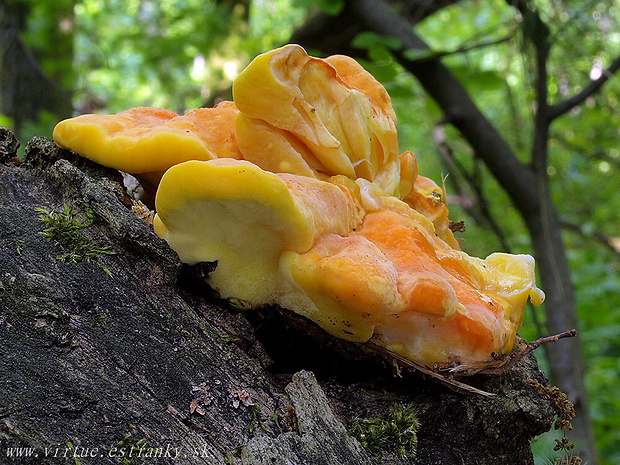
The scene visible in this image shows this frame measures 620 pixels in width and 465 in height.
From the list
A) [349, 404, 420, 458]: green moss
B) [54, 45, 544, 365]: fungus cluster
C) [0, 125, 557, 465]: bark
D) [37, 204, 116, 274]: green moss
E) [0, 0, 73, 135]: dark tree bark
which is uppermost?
[54, 45, 544, 365]: fungus cluster

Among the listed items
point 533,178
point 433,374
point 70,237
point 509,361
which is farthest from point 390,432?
point 533,178

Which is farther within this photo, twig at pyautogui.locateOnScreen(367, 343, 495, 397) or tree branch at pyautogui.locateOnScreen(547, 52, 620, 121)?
tree branch at pyautogui.locateOnScreen(547, 52, 620, 121)

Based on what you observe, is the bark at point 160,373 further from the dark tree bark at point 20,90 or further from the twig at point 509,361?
the dark tree bark at point 20,90

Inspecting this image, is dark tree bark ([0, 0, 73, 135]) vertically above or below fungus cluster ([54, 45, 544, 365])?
below

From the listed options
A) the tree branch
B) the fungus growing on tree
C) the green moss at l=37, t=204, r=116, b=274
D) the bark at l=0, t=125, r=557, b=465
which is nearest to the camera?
the bark at l=0, t=125, r=557, b=465

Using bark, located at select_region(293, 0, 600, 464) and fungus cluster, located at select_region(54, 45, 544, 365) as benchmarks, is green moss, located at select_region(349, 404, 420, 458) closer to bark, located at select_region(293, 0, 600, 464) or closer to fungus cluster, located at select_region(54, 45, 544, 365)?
fungus cluster, located at select_region(54, 45, 544, 365)

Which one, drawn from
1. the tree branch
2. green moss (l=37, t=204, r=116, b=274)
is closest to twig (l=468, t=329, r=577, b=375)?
green moss (l=37, t=204, r=116, b=274)

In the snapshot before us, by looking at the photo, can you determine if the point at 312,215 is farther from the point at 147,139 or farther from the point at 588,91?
the point at 588,91
